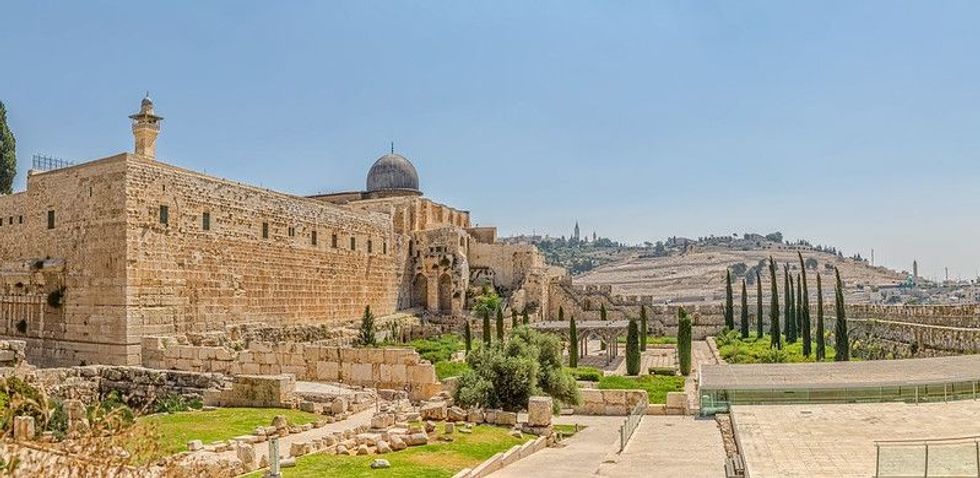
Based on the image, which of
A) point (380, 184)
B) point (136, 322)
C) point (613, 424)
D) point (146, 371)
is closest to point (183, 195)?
point (136, 322)

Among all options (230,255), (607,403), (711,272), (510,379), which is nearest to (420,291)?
(230,255)

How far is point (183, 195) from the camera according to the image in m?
22.5

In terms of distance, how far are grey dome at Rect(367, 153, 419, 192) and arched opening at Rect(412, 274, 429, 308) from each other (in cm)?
829

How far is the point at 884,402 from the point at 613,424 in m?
4.92

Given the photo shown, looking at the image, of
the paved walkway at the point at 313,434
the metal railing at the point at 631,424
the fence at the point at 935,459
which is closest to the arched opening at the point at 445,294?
the metal railing at the point at 631,424

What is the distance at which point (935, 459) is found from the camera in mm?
8062

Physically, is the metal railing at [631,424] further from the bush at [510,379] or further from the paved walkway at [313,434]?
the paved walkway at [313,434]

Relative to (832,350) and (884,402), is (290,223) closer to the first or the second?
(884,402)

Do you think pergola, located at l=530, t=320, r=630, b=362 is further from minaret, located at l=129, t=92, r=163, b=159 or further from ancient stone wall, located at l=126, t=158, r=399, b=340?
minaret, located at l=129, t=92, r=163, b=159

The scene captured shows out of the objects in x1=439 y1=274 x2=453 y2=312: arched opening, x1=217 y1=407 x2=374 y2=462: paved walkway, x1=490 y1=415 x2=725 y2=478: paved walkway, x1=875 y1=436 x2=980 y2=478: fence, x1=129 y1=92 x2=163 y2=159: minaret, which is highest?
x1=129 y1=92 x2=163 y2=159: minaret

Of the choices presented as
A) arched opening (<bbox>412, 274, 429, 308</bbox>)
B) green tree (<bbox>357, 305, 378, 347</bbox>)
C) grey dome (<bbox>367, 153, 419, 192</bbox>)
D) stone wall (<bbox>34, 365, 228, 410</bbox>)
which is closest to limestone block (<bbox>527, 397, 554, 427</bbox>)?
stone wall (<bbox>34, 365, 228, 410</bbox>)

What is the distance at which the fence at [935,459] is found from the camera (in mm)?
7973

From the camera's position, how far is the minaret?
81.9ft

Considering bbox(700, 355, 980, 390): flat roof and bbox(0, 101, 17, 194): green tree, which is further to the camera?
bbox(0, 101, 17, 194): green tree
